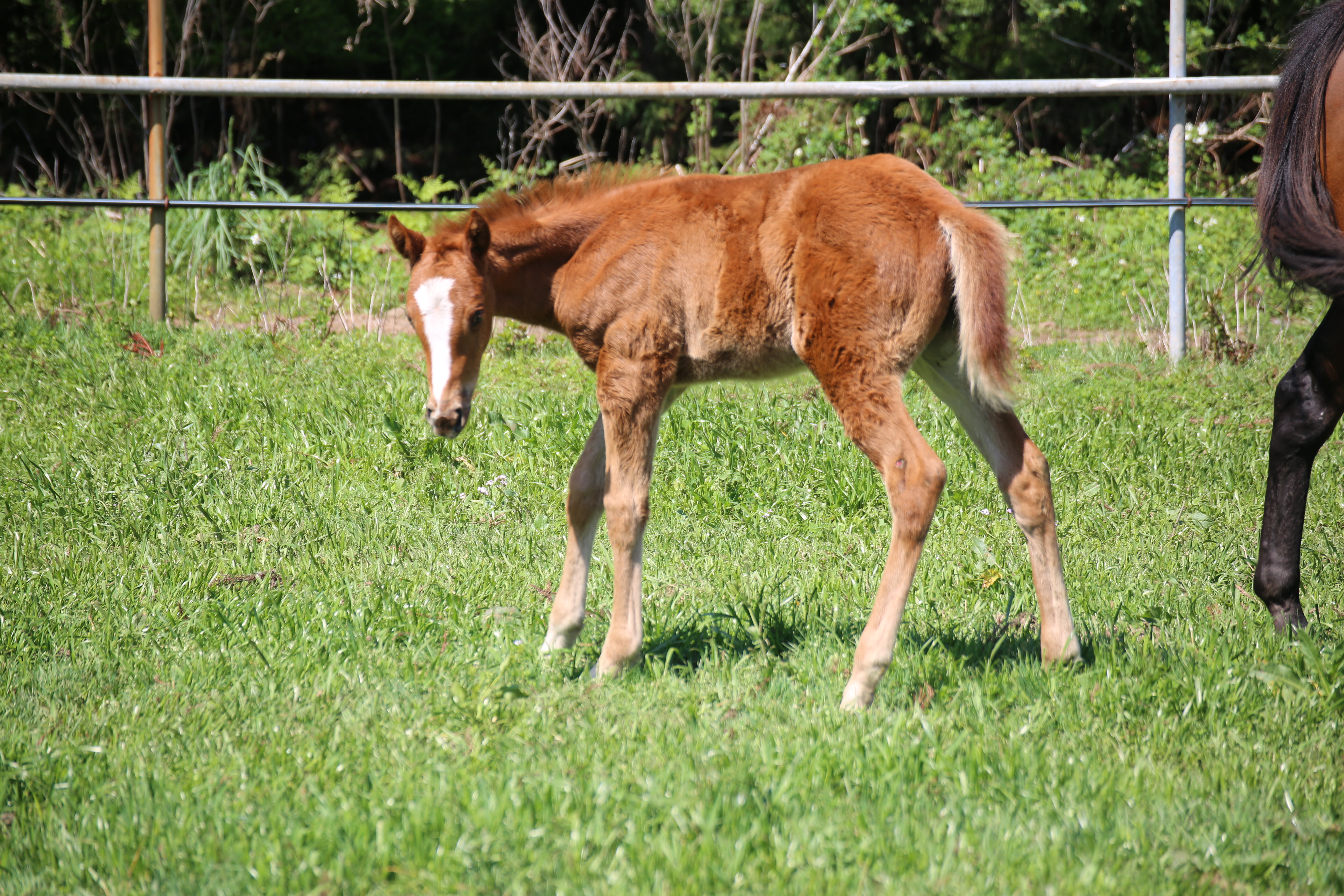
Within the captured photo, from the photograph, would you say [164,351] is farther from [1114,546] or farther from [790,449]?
[1114,546]

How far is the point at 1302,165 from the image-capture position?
138 inches

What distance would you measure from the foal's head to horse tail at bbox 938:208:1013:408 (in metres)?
1.36

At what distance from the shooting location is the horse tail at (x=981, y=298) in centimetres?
298

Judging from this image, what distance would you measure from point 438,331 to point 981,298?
154 cm

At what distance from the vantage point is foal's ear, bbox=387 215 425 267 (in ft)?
10.8

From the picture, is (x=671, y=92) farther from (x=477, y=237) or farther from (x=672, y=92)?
(x=477, y=237)

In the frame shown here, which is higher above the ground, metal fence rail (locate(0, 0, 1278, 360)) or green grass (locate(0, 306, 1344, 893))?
metal fence rail (locate(0, 0, 1278, 360))

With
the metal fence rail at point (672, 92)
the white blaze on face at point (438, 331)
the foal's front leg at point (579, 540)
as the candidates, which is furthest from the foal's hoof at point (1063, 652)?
the metal fence rail at point (672, 92)

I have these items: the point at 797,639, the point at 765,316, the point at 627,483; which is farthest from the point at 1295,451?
the point at 627,483

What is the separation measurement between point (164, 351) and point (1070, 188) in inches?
315

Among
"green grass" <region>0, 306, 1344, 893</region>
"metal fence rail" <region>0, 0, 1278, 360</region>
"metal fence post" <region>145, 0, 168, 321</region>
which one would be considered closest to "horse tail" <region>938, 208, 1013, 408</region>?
"green grass" <region>0, 306, 1344, 893</region>

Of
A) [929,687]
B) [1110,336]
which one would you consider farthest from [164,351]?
[1110,336]

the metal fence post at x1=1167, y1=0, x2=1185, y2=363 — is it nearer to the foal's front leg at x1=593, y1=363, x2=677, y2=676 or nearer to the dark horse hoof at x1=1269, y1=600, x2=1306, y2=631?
the dark horse hoof at x1=1269, y1=600, x2=1306, y2=631

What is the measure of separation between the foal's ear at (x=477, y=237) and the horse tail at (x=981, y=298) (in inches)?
52.1
